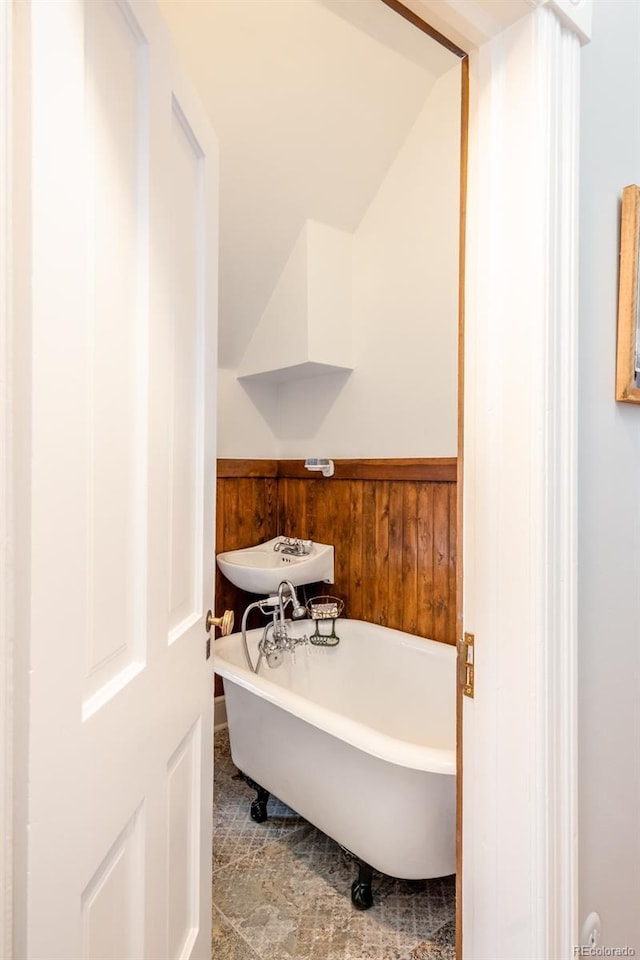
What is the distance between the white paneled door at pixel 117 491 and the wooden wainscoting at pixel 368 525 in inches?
55.5

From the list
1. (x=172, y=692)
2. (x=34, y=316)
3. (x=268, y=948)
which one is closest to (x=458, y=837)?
(x=172, y=692)

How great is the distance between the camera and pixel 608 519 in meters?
1.05

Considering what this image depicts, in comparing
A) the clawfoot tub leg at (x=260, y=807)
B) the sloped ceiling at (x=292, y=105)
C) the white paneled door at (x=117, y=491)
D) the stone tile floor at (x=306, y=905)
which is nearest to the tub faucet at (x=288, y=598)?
the clawfoot tub leg at (x=260, y=807)

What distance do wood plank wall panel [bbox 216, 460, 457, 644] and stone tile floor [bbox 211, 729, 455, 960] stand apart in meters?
0.95

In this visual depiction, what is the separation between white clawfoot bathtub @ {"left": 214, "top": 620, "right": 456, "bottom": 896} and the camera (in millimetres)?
1519

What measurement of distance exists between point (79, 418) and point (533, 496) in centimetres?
71

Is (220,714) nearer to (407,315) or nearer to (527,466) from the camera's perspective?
(407,315)

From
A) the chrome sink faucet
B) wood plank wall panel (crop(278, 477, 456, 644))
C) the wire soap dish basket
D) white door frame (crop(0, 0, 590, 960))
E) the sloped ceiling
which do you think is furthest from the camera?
the chrome sink faucet

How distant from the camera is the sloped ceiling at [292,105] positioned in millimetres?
1834

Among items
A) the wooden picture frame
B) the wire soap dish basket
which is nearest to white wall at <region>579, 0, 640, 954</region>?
the wooden picture frame

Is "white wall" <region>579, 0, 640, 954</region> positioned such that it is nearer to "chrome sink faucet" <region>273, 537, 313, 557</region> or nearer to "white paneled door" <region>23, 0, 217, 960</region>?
"white paneled door" <region>23, 0, 217, 960</region>

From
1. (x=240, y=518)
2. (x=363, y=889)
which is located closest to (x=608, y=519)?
(x=363, y=889)

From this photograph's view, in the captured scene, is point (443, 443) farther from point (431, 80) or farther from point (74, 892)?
point (74, 892)

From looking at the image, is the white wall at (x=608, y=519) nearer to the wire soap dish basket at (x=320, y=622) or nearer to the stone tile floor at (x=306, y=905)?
the stone tile floor at (x=306, y=905)
